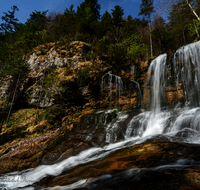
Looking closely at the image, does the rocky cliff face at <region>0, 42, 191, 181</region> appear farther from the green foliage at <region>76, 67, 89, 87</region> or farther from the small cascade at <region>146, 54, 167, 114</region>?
the small cascade at <region>146, 54, 167, 114</region>

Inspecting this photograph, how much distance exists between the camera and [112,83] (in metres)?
13.2

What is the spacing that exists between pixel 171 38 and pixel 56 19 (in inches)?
1002

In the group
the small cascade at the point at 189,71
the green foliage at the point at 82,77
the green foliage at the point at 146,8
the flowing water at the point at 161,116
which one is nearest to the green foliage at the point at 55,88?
the green foliage at the point at 82,77

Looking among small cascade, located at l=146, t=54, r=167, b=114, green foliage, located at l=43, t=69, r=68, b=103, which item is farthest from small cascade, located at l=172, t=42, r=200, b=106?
green foliage, located at l=43, t=69, r=68, b=103

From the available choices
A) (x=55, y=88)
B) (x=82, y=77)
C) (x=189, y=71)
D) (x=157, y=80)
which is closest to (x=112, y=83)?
(x=82, y=77)

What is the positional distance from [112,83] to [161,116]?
645cm

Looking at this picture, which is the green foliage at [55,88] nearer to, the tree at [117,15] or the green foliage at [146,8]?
the tree at [117,15]

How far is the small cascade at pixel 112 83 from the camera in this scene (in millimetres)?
12859

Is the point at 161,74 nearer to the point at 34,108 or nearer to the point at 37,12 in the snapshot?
the point at 34,108

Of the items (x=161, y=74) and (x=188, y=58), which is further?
(x=161, y=74)

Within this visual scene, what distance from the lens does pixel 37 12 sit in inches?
1002

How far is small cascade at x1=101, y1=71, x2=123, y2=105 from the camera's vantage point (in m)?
12.9

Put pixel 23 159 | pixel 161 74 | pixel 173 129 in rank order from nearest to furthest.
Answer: pixel 173 129
pixel 23 159
pixel 161 74

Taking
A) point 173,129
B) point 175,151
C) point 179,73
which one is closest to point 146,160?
point 175,151
